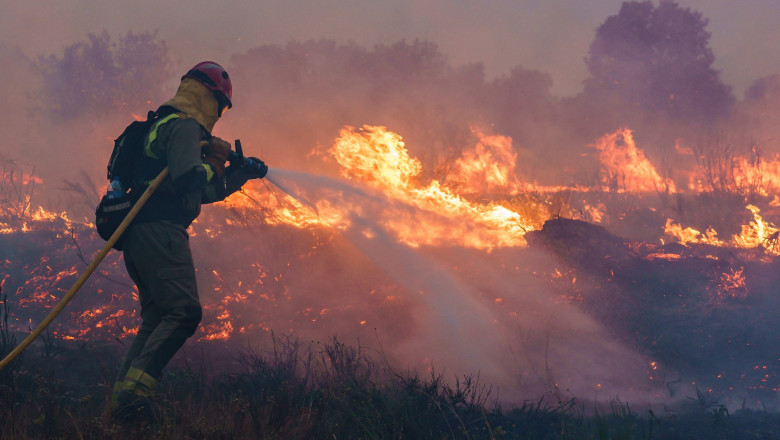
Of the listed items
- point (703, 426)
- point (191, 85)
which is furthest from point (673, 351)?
point (191, 85)

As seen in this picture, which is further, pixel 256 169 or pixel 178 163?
pixel 256 169

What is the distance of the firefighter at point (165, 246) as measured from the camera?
3.25 metres

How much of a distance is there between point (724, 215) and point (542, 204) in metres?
4.46

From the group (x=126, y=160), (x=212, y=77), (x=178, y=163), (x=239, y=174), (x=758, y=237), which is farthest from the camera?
(x=758, y=237)

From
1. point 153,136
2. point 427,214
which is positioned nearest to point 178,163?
point 153,136

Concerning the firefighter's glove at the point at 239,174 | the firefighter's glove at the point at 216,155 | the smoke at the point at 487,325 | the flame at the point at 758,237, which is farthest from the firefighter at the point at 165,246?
the flame at the point at 758,237

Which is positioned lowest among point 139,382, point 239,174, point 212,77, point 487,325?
point 139,382

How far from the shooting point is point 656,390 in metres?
5.91

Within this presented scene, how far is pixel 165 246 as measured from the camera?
343 cm

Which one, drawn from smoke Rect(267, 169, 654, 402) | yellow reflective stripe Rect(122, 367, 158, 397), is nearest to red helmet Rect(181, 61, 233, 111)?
smoke Rect(267, 169, 654, 402)

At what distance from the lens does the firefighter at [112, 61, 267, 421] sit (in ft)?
10.7

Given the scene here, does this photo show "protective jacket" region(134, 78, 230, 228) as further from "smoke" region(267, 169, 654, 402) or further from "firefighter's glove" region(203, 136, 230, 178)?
"smoke" region(267, 169, 654, 402)

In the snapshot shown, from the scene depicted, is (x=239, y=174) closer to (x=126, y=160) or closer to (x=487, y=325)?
(x=126, y=160)

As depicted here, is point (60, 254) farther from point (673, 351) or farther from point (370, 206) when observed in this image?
point (673, 351)
